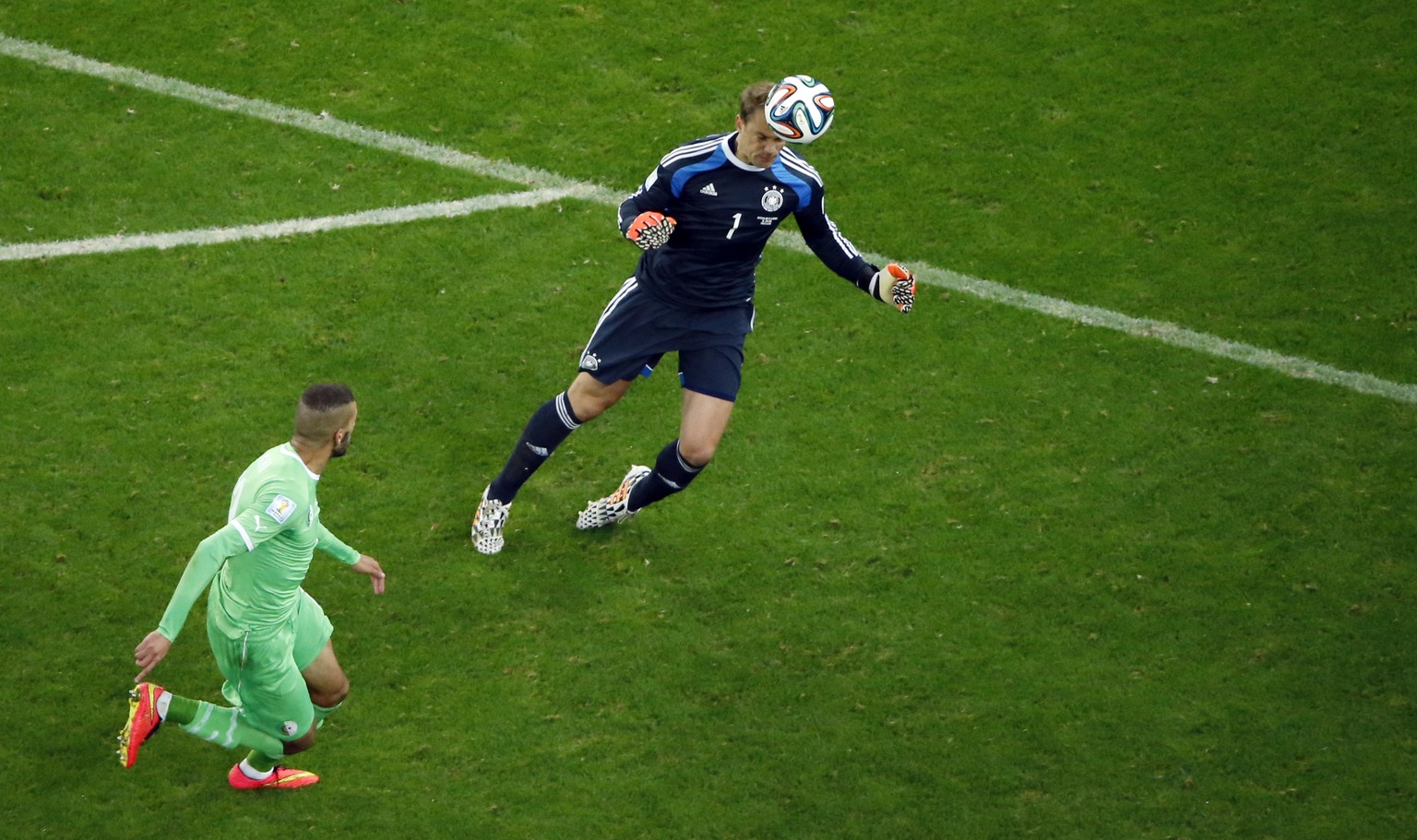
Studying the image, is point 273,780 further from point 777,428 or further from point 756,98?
point 756,98

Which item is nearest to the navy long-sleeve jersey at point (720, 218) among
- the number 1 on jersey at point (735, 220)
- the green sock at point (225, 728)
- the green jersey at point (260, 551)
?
the number 1 on jersey at point (735, 220)

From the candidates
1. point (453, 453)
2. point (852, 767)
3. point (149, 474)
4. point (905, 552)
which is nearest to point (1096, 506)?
point (905, 552)

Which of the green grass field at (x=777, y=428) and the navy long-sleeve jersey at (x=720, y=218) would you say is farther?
the navy long-sleeve jersey at (x=720, y=218)

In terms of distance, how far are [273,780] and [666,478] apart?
2.30 metres

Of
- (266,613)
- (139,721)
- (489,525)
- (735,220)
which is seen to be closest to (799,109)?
(735,220)

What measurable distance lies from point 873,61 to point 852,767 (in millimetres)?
5796

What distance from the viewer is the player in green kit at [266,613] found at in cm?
547

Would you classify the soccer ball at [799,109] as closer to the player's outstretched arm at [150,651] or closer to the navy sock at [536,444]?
the navy sock at [536,444]

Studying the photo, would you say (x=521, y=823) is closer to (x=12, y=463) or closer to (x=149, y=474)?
(x=149, y=474)

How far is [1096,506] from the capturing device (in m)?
7.84

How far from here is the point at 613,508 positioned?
761 cm

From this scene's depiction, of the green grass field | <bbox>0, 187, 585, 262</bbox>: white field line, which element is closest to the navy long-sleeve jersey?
the green grass field

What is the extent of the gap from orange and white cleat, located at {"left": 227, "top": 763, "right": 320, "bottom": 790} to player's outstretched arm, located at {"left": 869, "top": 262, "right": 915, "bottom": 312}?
11.2 feet

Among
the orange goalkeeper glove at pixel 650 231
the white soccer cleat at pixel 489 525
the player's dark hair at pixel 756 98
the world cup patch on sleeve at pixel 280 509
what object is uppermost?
the player's dark hair at pixel 756 98
